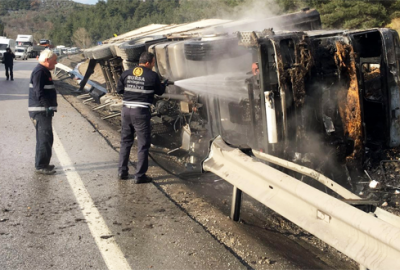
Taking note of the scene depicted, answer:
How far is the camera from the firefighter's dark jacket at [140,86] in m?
5.13

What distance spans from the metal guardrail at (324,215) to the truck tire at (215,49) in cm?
205

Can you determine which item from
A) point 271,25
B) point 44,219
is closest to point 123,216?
point 44,219

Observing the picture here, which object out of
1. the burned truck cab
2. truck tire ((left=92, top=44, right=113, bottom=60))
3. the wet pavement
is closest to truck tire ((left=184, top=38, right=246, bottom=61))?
the burned truck cab

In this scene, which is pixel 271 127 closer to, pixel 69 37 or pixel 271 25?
pixel 271 25

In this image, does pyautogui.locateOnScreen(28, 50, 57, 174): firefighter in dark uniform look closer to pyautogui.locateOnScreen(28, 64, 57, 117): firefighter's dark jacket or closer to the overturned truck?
pyautogui.locateOnScreen(28, 64, 57, 117): firefighter's dark jacket

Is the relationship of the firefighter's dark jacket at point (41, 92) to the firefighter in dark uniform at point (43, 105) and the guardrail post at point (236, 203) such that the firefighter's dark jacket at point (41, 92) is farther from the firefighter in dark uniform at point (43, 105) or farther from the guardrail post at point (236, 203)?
the guardrail post at point (236, 203)

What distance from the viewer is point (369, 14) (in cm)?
1925

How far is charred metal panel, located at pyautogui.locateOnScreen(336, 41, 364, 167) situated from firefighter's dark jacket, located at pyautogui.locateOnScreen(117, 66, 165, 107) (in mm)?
2015

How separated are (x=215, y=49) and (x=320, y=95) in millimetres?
1556

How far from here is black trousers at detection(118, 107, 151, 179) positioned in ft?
17.0

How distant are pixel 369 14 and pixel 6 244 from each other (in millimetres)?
18867

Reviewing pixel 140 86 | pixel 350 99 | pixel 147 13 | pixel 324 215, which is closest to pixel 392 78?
pixel 350 99

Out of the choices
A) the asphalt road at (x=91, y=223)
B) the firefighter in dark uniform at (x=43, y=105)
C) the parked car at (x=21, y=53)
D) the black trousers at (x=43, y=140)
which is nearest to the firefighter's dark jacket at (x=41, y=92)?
the firefighter in dark uniform at (x=43, y=105)

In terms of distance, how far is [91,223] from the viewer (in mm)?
4062
